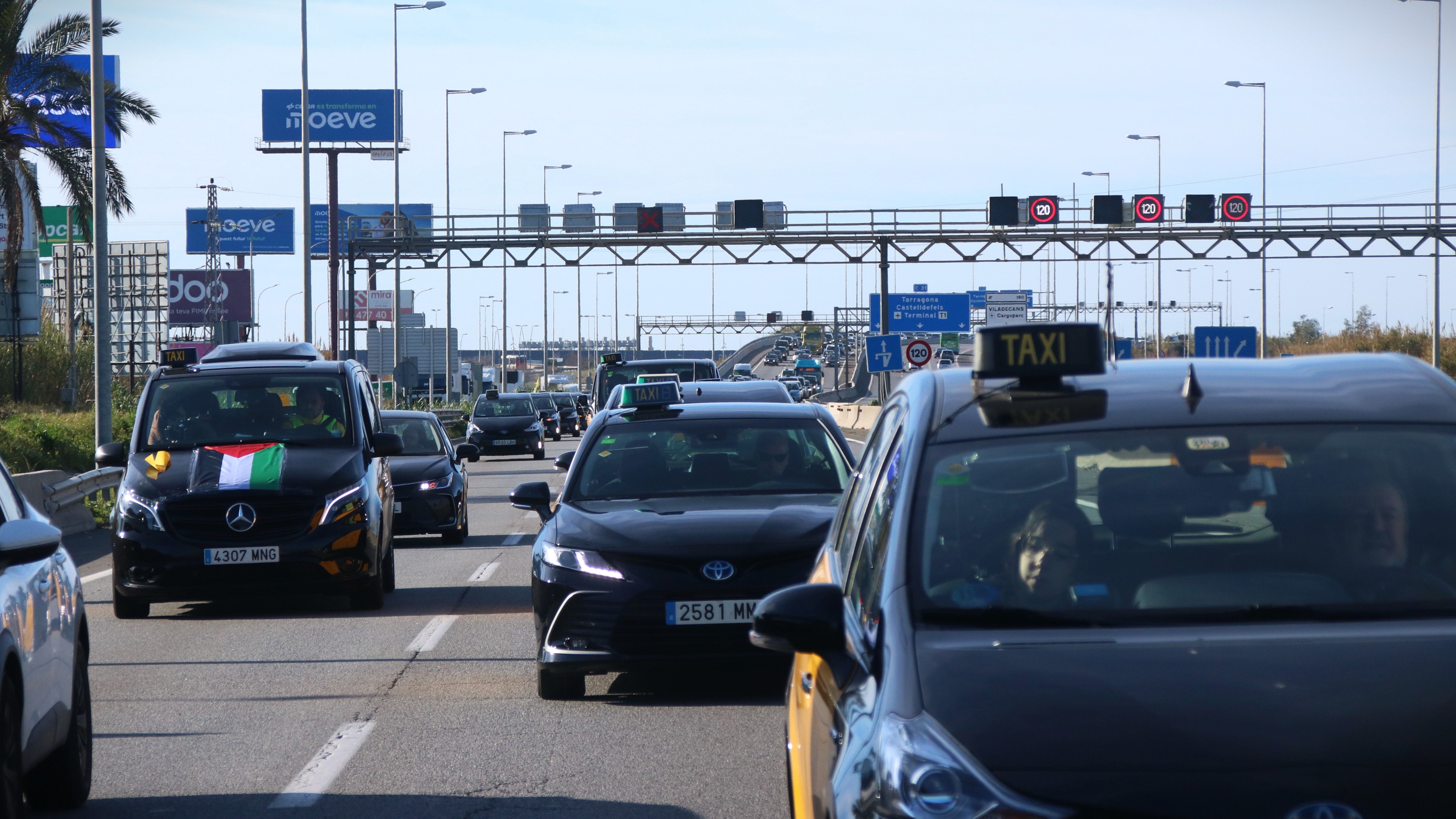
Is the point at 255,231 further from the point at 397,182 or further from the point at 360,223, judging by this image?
the point at 397,182

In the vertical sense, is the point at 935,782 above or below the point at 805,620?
below

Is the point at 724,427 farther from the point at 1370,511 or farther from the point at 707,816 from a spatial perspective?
the point at 1370,511

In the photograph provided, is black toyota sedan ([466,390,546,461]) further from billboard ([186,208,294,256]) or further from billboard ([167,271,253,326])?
billboard ([186,208,294,256])

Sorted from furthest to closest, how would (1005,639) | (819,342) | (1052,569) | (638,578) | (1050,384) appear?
(819,342), (638,578), (1050,384), (1052,569), (1005,639)

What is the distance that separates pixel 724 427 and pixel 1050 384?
18.3 ft

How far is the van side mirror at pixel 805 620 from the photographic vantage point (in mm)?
3957

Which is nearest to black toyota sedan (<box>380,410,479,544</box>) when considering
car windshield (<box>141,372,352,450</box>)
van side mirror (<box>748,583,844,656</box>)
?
car windshield (<box>141,372,352,450</box>)

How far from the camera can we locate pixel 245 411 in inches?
528

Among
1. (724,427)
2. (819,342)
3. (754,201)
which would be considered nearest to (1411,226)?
(754,201)

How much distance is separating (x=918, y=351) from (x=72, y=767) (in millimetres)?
33107

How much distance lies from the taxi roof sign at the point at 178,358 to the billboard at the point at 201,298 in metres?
71.5

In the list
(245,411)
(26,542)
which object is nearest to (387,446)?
(245,411)

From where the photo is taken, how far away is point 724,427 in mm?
9945

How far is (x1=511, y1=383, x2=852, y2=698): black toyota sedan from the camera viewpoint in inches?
323
